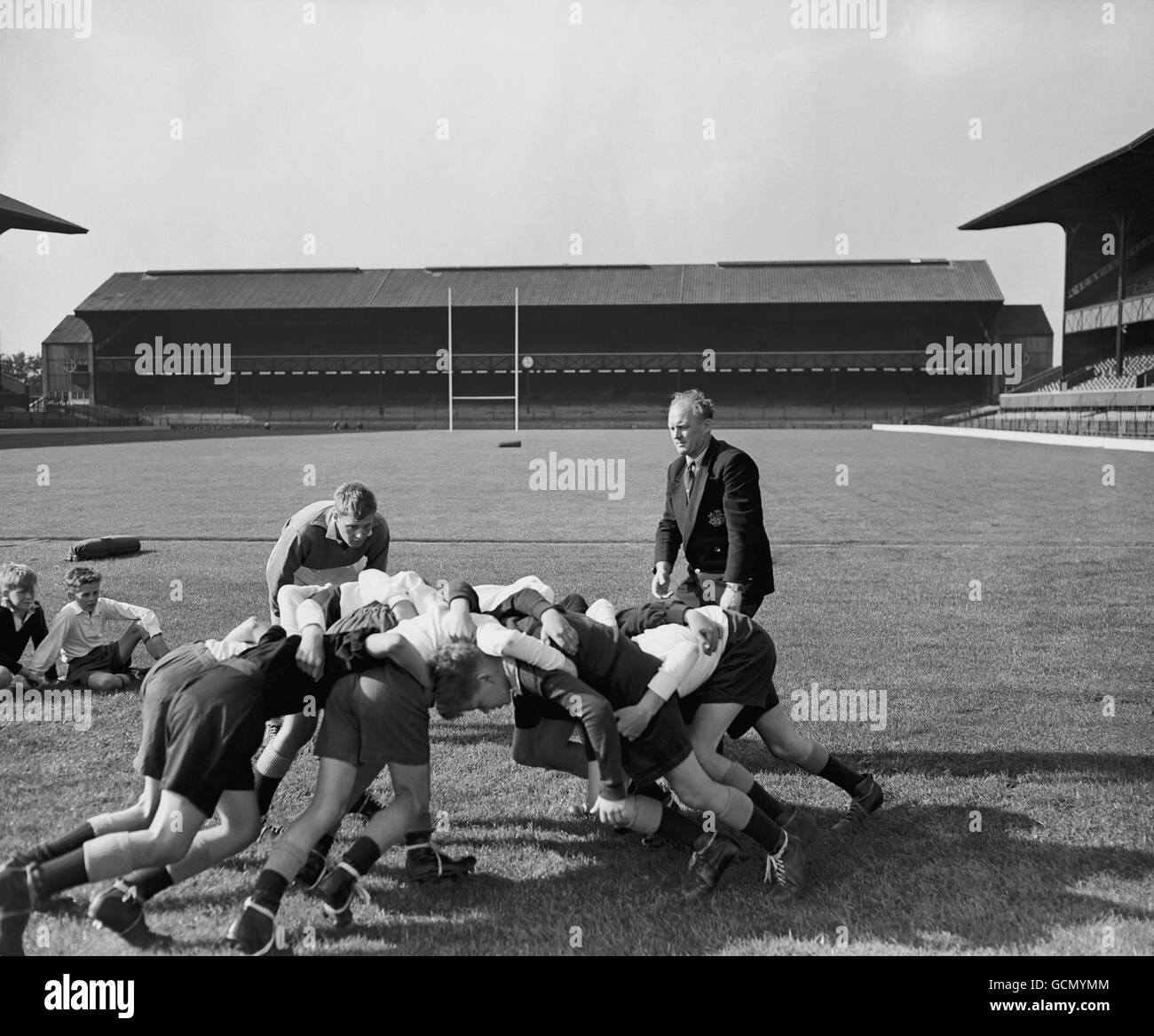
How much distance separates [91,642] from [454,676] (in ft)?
12.8

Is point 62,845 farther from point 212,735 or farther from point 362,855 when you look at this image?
point 362,855

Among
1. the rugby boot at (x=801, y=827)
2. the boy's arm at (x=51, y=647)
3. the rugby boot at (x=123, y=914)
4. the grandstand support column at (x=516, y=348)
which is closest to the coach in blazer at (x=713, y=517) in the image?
the rugby boot at (x=801, y=827)

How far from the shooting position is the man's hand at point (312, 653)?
3672 mm

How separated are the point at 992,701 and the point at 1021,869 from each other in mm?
2436

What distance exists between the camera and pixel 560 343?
63.2 m

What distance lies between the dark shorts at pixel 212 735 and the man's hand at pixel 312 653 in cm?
17

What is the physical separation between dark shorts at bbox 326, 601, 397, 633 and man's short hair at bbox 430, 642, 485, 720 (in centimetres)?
36

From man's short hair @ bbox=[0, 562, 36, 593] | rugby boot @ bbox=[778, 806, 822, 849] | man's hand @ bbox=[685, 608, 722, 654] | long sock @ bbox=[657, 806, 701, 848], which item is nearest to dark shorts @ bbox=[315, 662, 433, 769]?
long sock @ bbox=[657, 806, 701, 848]

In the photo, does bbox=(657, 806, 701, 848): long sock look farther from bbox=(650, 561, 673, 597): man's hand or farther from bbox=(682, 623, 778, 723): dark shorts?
bbox=(650, 561, 673, 597): man's hand

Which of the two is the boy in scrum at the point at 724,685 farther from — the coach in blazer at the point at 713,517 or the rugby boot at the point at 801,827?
the coach in blazer at the point at 713,517

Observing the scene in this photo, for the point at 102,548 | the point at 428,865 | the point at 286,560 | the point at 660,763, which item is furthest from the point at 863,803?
the point at 102,548

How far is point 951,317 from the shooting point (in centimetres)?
6203
